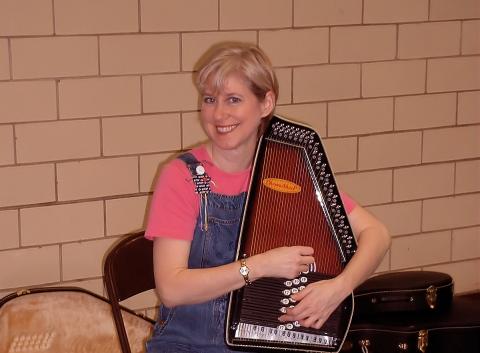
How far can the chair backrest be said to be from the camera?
7.66 ft

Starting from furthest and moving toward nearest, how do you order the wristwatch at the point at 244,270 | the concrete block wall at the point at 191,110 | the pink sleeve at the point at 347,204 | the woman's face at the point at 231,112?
1. the concrete block wall at the point at 191,110
2. the pink sleeve at the point at 347,204
3. the woman's face at the point at 231,112
4. the wristwatch at the point at 244,270

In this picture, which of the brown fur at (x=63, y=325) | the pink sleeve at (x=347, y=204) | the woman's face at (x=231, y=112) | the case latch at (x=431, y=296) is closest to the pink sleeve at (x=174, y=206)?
the woman's face at (x=231, y=112)

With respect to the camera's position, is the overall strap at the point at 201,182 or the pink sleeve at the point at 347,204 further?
the pink sleeve at the point at 347,204

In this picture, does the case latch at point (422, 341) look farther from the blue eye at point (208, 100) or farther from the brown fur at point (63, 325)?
the blue eye at point (208, 100)

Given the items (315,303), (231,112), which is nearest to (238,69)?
(231,112)

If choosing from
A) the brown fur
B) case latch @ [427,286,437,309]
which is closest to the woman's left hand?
the brown fur

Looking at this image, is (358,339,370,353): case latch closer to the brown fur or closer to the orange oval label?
the brown fur

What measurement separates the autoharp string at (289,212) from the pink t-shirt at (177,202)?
0.42 ft

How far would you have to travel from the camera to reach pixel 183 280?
2.01 meters

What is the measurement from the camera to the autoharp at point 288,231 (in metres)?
2.03

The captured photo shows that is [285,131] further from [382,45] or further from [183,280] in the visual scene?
[382,45]

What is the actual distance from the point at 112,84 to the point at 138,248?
68cm

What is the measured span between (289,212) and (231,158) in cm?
20

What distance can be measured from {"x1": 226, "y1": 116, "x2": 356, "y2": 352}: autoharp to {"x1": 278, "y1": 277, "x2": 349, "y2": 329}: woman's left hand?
17 mm
